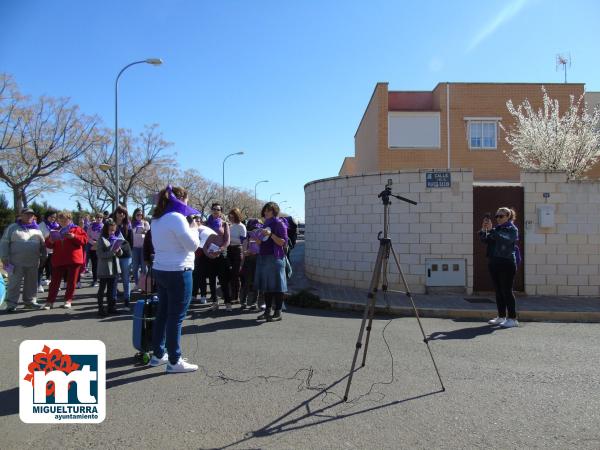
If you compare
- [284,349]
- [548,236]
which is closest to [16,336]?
[284,349]

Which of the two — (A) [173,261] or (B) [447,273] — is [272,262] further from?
(B) [447,273]

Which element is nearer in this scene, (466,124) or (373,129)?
(466,124)

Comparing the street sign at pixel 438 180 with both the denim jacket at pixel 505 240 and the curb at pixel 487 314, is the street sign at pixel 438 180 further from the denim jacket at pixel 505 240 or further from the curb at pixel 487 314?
the curb at pixel 487 314

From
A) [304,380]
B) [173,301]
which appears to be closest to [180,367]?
[173,301]

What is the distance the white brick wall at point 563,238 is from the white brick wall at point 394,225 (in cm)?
131

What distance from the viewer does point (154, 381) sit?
4152mm

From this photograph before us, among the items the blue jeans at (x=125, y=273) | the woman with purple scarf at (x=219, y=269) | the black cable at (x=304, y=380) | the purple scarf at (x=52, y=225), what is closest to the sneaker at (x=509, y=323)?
the black cable at (x=304, y=380)

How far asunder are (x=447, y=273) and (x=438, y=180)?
6.80ft

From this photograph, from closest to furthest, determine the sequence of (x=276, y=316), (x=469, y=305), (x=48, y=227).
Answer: (x=276, y=316)
(x=469, y=305)
(x=48, y=227)

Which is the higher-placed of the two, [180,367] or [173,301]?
[173,301]

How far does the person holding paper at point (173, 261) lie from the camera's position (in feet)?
13.6

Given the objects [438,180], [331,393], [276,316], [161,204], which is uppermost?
[438,180]

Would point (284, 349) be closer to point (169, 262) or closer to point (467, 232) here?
point (169, 262)

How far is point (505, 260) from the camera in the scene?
6805 mm
